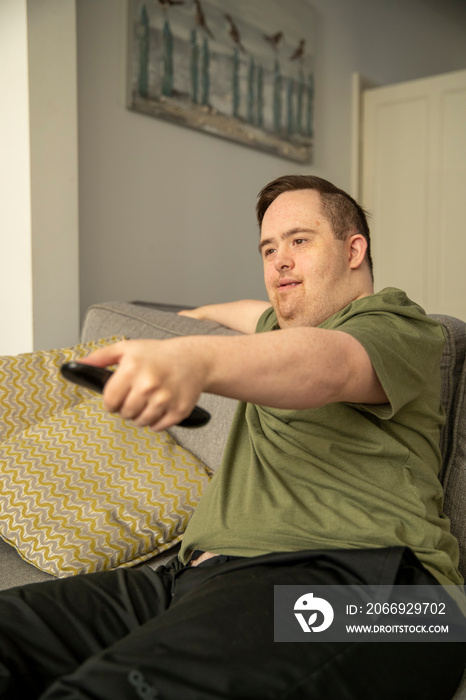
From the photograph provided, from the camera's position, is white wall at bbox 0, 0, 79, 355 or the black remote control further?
white wall at bbox 0, 0, 79, 355

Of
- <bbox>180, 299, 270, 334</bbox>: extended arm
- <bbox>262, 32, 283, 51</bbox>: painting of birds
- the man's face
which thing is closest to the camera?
the man's face

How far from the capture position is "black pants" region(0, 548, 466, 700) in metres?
0.69

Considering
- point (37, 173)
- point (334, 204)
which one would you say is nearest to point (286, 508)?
point (334, 204)

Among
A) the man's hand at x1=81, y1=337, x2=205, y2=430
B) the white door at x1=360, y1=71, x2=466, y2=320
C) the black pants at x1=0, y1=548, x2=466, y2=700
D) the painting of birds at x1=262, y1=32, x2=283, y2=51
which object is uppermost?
the painting of birds at x1=262, y1=32, x2=283, y2=51

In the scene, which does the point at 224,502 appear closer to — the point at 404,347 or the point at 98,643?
the point at 98,643

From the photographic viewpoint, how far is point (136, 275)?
9.51ft

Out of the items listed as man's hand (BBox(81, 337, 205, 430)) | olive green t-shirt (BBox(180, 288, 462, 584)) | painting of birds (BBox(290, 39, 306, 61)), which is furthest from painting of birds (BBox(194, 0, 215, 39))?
man's hand (BBox(81, 337, 205, 430))

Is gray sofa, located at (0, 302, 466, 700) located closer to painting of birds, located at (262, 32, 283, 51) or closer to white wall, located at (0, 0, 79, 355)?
white wall, located at (0, 0, 79, 355)

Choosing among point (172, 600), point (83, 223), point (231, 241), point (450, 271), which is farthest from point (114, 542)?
point (450, 271)

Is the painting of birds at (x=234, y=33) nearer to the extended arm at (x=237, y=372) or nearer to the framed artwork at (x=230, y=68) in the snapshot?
the framed artwork at (x=230, y=68)

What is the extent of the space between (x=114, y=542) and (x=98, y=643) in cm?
38

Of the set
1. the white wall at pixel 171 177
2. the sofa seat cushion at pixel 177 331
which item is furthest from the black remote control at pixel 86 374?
the white wall at pixel 171 177

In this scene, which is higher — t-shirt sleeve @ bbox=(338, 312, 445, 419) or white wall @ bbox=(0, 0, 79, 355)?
white wall @ bbox=(0, 0, 79, 355)

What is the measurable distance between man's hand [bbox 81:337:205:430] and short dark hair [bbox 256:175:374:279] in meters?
0.65
